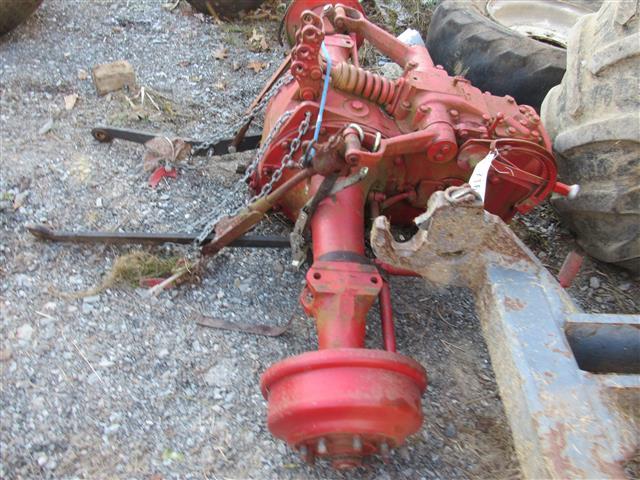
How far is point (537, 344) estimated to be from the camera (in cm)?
157

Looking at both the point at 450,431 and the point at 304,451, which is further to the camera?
the point at 450,431

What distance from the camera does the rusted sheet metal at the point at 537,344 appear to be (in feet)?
4.50

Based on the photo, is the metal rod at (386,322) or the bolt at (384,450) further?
the metal rod at (386,322)

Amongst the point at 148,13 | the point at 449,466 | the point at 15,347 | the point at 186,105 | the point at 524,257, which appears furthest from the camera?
the point at 148,13

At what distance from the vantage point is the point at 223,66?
391cm

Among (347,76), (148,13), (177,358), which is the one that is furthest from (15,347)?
(148,13)

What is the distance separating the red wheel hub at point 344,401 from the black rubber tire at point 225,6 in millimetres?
3257

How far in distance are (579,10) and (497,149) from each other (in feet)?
6.62

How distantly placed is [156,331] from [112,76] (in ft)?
5.82

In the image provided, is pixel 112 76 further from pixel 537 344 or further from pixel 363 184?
pixel 537 344

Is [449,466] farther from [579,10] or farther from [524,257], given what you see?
[579,10]

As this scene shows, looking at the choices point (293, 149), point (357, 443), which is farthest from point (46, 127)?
point (357, 443)

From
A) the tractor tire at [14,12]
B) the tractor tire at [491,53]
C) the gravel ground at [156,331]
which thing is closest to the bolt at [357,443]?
the gravel ground at [156,331]

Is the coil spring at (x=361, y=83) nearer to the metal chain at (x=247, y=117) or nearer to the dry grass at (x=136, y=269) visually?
the metal chain at (x=247, y=117)
